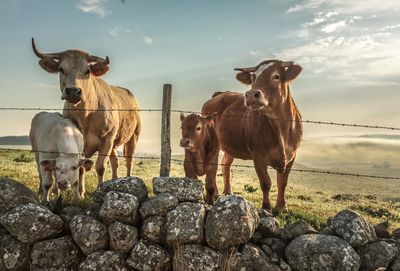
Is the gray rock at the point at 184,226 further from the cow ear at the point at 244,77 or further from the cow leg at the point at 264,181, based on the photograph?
the cow ear at the point at 244,77

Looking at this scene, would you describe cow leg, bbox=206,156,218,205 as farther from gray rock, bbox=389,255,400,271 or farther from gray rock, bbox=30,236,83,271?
gray rock, bbox=389,255,400,271

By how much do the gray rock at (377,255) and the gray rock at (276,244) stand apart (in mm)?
1255

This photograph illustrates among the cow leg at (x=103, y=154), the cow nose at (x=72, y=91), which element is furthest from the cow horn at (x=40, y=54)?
the cow leg at (x=103, y=154)

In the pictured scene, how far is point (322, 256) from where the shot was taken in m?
7.39

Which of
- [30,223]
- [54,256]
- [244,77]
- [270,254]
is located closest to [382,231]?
[270,254]

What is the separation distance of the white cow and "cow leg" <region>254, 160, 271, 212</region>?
339 centimetres

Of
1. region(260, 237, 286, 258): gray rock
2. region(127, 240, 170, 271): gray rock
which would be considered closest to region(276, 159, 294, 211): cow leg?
region(260, 237, 286, 258): gray rock

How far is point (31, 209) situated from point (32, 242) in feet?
1.66

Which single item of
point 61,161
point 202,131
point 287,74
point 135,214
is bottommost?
point 135,214

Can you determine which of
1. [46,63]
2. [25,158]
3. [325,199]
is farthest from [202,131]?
[25,158]

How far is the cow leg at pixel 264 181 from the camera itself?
9.77 meters

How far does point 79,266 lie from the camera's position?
24.1 ft

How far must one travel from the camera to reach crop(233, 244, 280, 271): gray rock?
730 cm

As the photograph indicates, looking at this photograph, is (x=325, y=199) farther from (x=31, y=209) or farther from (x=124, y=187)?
(x=31, y=209)
